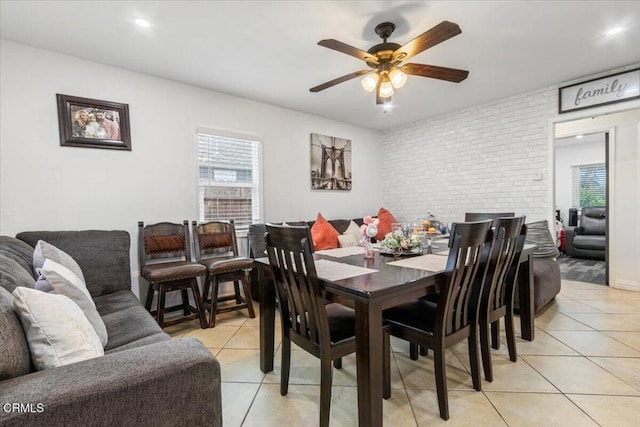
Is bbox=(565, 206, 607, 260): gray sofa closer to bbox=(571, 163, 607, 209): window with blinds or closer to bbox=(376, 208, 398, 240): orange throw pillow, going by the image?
bbox=(571, 163, 607, 209): window with blinds

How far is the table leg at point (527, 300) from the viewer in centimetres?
242

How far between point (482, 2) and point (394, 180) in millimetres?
3447

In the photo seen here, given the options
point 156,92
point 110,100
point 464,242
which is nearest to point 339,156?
point 156,92

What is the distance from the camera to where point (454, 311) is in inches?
65.0

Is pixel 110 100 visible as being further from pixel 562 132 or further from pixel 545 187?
pixel 562 132

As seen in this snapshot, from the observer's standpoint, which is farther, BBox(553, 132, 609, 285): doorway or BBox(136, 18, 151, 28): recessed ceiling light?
BBox(553, 132, 609, 285): doorway

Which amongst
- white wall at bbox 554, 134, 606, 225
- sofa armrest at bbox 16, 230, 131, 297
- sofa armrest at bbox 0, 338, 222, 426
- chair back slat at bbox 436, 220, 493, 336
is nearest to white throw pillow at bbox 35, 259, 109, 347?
sofa armrest at bbox 0, 338, 222, 426

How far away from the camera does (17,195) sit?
2.48m

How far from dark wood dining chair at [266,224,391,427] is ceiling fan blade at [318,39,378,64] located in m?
1.24

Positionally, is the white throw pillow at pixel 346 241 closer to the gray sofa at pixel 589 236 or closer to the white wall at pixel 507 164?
the white wall at pixel 507 164

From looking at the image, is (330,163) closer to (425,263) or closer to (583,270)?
(425,263)

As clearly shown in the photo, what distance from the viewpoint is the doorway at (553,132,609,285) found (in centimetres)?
547

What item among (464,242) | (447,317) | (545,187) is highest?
(545,187)

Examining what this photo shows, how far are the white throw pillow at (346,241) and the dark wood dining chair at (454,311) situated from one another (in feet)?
7.25
